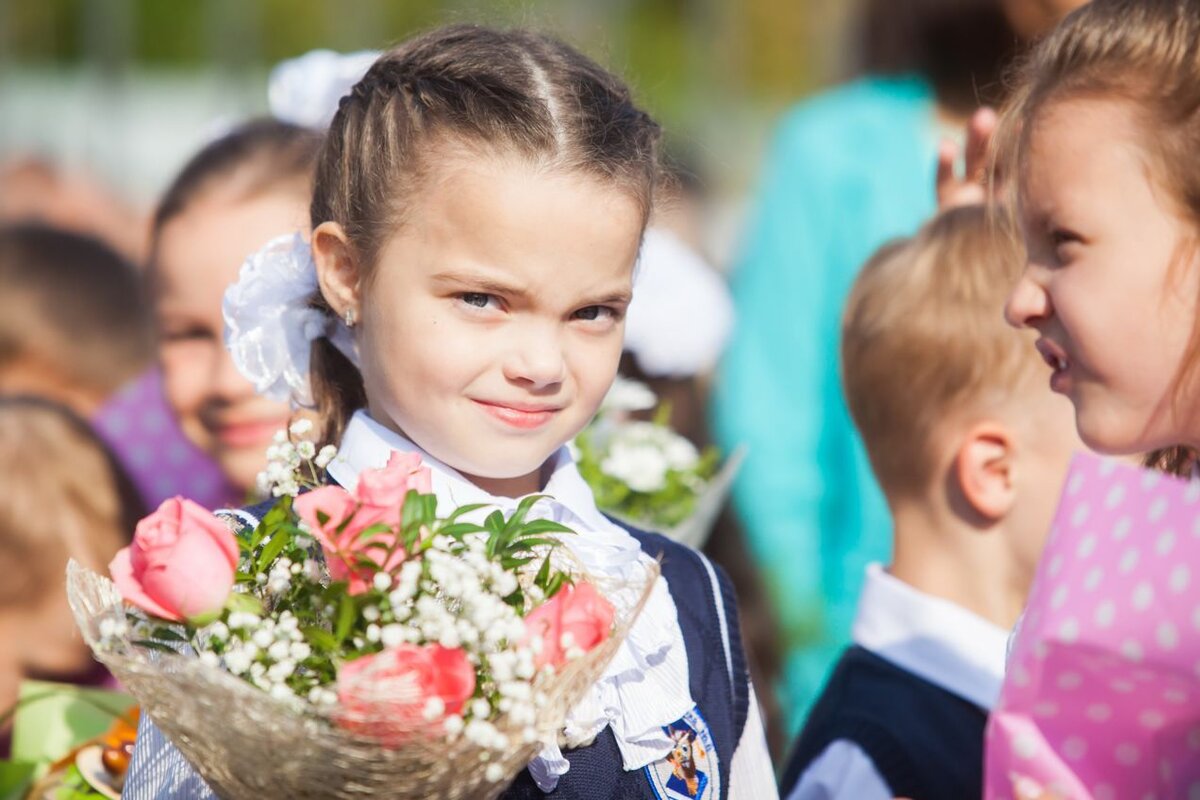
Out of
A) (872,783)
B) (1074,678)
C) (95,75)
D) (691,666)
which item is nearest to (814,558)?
(872,783)

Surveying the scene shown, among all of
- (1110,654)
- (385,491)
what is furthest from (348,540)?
(1110,654)

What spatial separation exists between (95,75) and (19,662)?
16.9 metres

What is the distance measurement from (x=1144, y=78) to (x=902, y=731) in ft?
3.73

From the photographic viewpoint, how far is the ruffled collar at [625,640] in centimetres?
199

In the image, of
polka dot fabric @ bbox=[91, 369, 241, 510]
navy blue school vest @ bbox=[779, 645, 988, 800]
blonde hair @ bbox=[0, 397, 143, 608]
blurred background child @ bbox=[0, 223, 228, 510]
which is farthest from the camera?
blurred background child @ bbox=[0, 223, 228, 510]

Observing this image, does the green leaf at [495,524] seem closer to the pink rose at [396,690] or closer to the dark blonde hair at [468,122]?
the pink rose at [396,690]

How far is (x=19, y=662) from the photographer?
3.30m

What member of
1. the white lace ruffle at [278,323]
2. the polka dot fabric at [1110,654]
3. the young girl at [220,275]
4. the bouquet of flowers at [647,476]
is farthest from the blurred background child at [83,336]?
the polka dot fabric at [1110,654]

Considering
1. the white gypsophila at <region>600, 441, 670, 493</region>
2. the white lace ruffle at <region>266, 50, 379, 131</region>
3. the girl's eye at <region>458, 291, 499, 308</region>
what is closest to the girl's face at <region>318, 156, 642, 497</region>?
the girl's eye at <region>458, 291, 499, 308</region>

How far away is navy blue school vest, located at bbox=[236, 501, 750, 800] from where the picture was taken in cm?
205

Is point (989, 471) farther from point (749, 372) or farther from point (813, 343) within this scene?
point (749, 372)

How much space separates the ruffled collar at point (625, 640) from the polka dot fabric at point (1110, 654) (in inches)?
19.5

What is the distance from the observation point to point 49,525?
3.50 meters

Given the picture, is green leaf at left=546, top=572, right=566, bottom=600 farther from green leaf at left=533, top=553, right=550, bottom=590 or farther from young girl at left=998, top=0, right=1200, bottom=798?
young girl at left=998, top=0, right=1200, bottom=798
